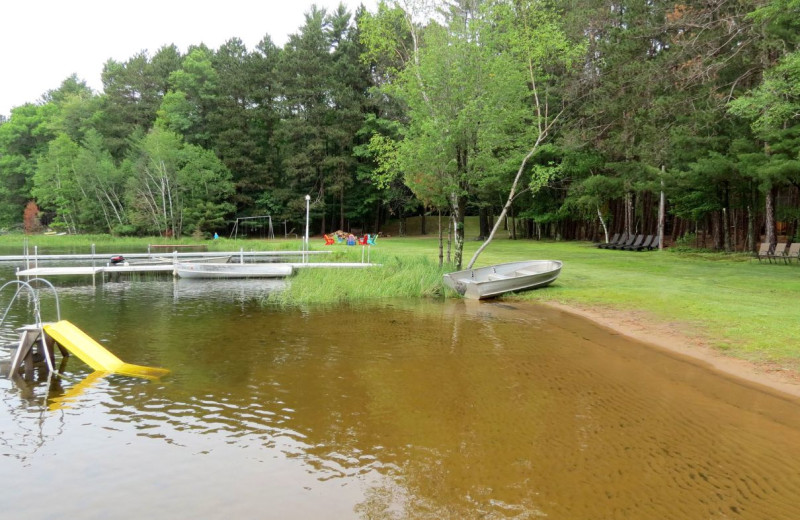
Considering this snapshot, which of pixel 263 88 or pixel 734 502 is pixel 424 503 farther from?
pixel 263 88

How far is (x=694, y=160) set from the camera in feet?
78.8

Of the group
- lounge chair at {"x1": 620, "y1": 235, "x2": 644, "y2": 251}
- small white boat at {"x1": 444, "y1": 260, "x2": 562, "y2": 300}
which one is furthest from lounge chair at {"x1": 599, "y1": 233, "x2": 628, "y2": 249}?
small white boat at {"x1": 444, "y1": 260, "x2": 562, "y2": 300}

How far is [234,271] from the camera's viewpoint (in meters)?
23.1

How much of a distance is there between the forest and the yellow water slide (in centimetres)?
1180

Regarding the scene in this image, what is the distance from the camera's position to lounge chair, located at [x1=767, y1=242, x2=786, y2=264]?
65.9 feet

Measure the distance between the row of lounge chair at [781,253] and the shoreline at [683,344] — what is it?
447 inches

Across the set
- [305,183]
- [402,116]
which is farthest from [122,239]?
[402,116]

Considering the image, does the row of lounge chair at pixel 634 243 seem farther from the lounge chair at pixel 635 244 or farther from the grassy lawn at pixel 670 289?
the grassy lawn at pixel 670 289

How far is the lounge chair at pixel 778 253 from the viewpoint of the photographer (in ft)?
65.9

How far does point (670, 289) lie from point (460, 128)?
309 inches

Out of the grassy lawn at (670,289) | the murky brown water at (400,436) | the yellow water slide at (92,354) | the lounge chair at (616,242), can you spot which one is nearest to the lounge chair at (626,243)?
the lounge chair at (616,242)

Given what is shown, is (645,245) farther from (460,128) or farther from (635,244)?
(460,128)

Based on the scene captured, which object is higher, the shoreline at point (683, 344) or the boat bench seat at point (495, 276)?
the boat bench seat at point (495, 276)

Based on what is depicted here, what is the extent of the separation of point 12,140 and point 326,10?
41.9m
